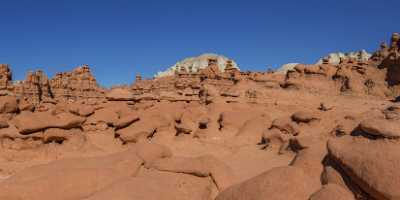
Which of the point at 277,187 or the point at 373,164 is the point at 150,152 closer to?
the point at 277,187

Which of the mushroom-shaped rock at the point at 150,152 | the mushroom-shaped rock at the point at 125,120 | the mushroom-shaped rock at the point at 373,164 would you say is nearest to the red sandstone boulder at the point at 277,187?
the mushroom-shaped rock at the point at 373,164

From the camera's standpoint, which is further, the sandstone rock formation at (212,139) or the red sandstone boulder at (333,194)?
the sandstone rock formation at (212,139)

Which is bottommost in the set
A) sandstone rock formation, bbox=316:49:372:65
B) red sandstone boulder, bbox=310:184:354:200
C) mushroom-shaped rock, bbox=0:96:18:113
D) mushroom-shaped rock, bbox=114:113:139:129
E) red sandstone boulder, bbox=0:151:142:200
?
red sandstone boulder, bbox=0:151:142:200

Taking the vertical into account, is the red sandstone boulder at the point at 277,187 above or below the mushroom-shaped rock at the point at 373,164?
below

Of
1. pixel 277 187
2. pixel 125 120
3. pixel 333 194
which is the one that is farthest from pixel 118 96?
pixel 333 194

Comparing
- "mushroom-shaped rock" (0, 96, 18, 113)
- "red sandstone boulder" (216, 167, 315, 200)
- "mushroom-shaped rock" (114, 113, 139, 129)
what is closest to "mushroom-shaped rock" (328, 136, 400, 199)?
"red sandstone boulder" (216, 167, 315, 200)

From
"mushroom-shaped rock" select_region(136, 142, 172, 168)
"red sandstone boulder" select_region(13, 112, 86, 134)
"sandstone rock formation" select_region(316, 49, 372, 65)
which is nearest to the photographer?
"mushroom-shaped rock" select_region(136, 142, 172, 168)

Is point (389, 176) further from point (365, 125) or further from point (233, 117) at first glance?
point (233, 117)

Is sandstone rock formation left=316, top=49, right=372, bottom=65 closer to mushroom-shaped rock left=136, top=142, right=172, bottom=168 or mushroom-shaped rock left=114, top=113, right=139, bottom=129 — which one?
mushroom-shaped rock left=114, top=113, right=139, bottom=129

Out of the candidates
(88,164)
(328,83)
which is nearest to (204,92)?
(328,83)

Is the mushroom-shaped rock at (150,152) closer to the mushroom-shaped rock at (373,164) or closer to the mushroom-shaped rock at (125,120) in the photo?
the mushroom-shaped rock at (373,164)

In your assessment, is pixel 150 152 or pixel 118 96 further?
pixel 118 96

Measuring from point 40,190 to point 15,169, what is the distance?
6.46 m

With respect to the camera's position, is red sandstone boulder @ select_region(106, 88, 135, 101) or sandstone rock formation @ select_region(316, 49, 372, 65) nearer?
red sandstone boulder @ select_region(106, 88, 135, 101)
